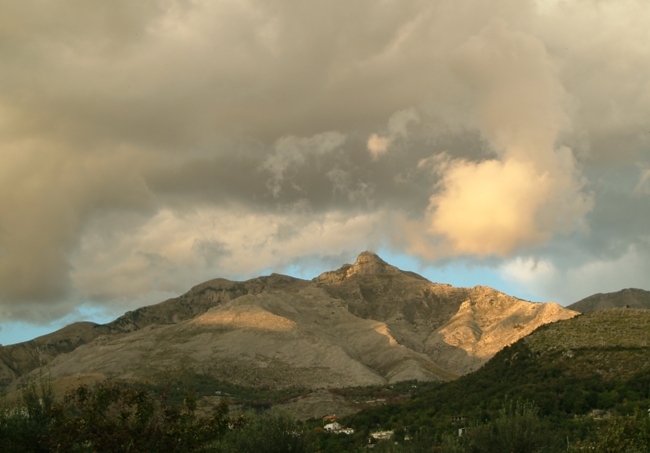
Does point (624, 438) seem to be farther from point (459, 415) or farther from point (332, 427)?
point (332, 427)

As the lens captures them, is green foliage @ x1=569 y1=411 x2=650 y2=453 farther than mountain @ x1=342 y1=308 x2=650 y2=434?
No

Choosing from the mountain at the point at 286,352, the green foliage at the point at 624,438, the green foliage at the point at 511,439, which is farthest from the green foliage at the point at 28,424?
the mountain at the point at 286,352

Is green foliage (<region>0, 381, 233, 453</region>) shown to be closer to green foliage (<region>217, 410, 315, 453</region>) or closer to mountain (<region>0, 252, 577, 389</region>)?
green foliage (<region>217, 410, 315, 453</region>)

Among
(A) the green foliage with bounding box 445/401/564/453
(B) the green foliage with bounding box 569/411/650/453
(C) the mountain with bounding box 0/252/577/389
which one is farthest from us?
(C) the mountain with bounding box 0/252/577/389

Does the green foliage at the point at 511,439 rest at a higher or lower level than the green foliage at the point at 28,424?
lower

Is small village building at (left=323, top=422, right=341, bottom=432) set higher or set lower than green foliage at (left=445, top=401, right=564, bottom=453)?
lower

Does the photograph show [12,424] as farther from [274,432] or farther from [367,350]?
[367,350]

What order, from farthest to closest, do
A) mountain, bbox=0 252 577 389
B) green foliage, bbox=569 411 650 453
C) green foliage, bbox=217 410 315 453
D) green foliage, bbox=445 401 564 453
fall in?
mountain, bbox=0 252 577 389
green foliage, bbox=445 401 564 453
green foliage, bbox=217 410 315 453
green foliage, bbox=569 411 650 453

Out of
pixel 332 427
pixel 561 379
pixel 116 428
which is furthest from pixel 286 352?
pixel 116 428

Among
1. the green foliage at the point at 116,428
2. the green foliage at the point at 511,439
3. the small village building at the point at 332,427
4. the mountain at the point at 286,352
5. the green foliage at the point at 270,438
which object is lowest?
the small village building at the point at 332,427

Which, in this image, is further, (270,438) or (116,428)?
(270,438)

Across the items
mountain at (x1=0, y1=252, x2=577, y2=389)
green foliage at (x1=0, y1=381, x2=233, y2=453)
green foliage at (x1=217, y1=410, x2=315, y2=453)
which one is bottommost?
green foliage at (x1=217, y1=410, x2=315, y2=453)

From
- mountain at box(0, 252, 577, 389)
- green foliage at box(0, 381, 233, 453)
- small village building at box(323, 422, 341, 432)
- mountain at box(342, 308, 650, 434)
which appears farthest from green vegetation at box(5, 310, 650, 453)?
mountain at box(0, 252, 577, 389)

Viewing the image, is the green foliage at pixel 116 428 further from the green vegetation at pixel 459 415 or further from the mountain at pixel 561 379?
the mountain at pixel 561 379
